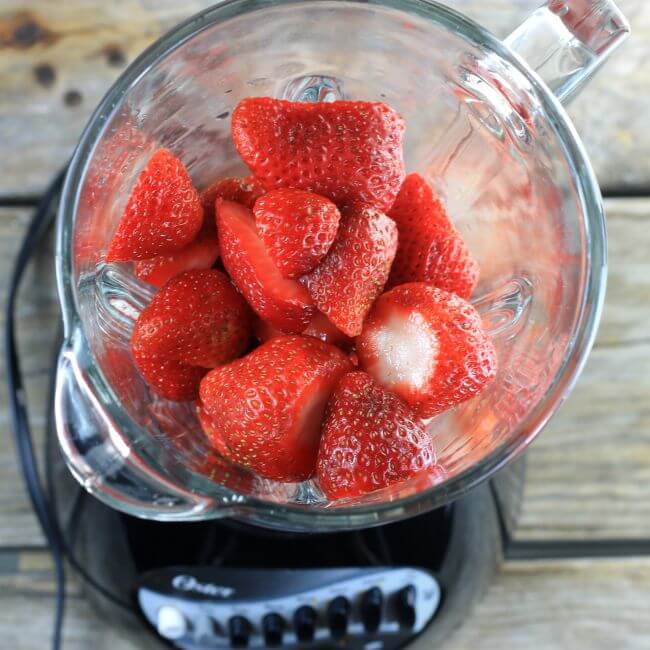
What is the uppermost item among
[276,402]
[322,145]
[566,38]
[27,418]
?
[566,38]

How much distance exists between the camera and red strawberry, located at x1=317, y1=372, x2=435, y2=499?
0.46m

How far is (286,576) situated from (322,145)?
367mm

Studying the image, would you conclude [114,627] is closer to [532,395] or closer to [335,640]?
[335,640]

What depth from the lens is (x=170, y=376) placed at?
1.70 ft

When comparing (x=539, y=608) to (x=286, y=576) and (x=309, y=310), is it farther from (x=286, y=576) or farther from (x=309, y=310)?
(x=309, y=310)

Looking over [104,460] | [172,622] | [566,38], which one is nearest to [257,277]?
[104,460]

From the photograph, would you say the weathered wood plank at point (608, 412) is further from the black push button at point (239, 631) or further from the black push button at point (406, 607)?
the black push button at point (239, 631)

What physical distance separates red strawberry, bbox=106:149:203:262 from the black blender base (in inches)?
9.9

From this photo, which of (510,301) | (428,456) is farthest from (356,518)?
(510,301)

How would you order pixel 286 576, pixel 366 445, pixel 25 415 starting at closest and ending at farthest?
1. pixel 366 445
2. pixel 286 576
3. pixel 25 415

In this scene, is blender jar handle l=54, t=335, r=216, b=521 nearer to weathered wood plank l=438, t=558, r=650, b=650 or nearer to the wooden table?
the wooden table

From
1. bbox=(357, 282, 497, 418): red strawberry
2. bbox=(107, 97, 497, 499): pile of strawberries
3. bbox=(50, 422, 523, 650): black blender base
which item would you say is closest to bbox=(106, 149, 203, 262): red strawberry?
bbox=(107, 97, 497, 499): pile of strawberries

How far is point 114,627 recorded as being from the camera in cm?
77

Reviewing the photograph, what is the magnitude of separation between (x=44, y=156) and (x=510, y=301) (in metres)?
0.51
